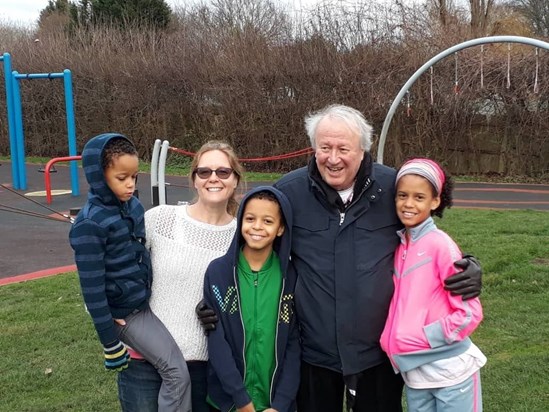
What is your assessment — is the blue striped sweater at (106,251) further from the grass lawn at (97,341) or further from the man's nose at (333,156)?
the grass lawn at (97,341)

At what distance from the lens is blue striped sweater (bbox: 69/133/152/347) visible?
2.17 metres

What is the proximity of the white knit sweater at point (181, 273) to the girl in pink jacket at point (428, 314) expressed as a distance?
2.37ft

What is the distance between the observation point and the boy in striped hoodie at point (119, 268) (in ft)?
7.15

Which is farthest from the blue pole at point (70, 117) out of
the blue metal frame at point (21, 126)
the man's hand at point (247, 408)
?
the man's hand at point (247, 408)

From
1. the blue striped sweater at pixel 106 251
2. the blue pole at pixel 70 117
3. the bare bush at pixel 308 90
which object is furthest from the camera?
the bare bush at pixel 308 90

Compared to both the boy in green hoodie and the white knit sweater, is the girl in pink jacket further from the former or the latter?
the white knit sweater

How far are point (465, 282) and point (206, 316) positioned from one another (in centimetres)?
97

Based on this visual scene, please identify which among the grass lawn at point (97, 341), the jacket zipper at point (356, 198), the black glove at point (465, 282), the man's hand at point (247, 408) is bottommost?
the grass lawn at point (97, 341)

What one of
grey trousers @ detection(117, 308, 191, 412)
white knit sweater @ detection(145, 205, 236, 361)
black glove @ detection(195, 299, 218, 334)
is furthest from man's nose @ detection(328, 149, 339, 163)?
grey trousers @ detection(117, 308, 191, 412)

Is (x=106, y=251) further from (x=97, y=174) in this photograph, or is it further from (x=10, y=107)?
(x=10, y=107)

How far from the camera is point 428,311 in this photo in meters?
2.34

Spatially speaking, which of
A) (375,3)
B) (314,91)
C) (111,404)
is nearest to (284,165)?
(314,91)

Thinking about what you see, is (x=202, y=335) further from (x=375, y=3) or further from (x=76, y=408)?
(x=375, y=3)

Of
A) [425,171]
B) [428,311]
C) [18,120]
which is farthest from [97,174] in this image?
[18,120]
